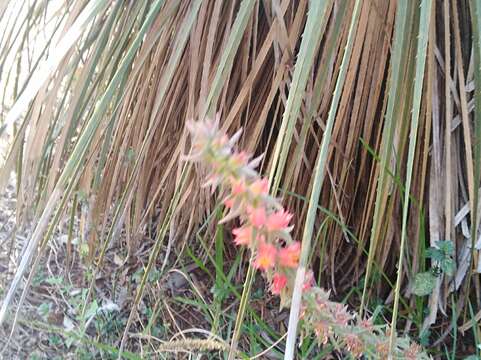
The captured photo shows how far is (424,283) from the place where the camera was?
43.3 inches

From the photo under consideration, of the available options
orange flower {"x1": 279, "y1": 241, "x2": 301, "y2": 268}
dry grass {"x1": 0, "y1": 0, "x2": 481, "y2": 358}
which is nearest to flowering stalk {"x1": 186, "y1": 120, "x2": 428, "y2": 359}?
orange flower {"x1": 279, "y1": 241, "x2": 301, "y2": 268}

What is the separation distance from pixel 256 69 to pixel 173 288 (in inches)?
21.8

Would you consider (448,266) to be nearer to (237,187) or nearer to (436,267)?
(436,267)

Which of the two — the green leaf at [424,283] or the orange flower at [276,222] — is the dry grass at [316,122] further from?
the orange flower at [276,222]

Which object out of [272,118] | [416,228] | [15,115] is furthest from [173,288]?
[15,115]

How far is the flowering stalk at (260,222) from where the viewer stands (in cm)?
37

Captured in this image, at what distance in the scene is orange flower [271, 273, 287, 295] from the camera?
490 millimetres

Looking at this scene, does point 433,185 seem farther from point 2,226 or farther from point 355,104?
point 2,226

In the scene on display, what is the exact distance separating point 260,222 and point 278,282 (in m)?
0.10

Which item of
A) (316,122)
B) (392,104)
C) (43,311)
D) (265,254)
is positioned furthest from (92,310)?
(265,254)

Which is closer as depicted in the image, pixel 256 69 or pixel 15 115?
pixel 15 115

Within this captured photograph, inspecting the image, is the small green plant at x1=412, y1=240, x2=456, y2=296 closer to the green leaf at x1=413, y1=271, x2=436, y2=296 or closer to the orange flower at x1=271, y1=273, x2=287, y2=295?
the green leaf at x1=413, y1=271, x2=436, y2=296

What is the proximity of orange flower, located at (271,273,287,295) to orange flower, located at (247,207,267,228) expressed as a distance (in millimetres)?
89

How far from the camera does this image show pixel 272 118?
1.27 metres
